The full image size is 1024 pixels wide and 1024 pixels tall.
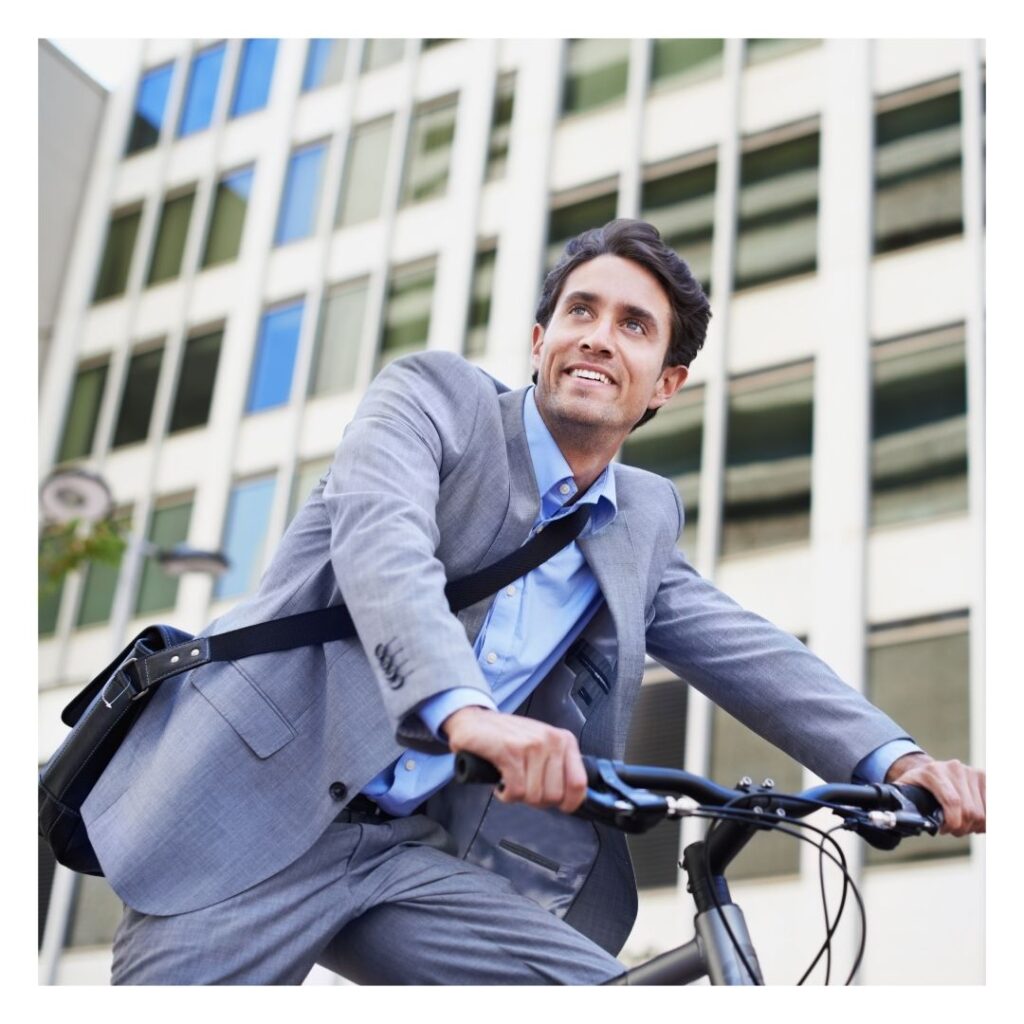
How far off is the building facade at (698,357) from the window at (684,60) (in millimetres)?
34

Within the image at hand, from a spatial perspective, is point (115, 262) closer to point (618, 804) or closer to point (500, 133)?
point (500, 133)

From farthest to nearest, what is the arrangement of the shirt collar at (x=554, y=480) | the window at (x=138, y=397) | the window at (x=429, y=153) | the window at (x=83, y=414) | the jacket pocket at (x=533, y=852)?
the window at (x=83, y=414) < the window at (x=138, y=397) < the window at (x=429, y=153) < the shirt collar at (x=554, y=480) < the jacket pocket at (x=533, y=852)

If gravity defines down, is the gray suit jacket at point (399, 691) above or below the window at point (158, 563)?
below

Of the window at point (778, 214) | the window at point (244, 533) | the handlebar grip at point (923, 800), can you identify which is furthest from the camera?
the window at point (244, 533)

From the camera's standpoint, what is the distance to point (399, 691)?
90.2 inches

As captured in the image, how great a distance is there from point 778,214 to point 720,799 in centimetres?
1431

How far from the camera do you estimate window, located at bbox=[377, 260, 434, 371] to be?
18859 mm

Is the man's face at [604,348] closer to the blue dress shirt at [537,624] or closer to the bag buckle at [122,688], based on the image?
the blue dress shirt at [537,624]

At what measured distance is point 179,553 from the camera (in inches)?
555

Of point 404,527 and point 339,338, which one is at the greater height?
point 339,338

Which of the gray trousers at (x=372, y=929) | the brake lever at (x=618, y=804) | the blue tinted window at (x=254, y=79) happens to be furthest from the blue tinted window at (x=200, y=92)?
the brake lever at (x=618, y=804)

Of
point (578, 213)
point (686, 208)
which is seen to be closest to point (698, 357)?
point (686, 208)

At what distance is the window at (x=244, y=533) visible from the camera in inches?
740

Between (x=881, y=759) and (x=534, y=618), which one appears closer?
(x=534, y=618)
